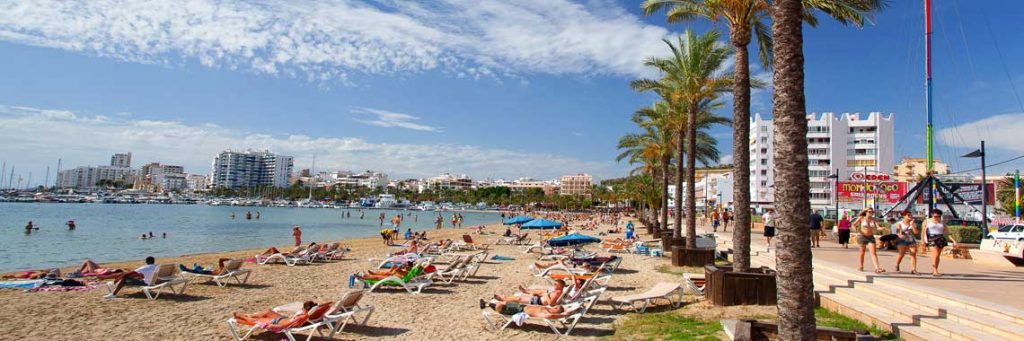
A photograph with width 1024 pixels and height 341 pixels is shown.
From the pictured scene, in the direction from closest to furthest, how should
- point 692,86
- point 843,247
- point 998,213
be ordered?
point 692,86, point 843,247, point 998,213

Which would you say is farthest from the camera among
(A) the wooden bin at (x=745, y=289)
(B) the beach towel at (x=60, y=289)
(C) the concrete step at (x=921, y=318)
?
(B) the beach towel at (x=60, y=289)

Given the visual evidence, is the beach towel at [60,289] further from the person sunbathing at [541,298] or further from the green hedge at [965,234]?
the green hedge at [965,234]

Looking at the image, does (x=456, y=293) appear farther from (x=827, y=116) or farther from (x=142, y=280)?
(x=827, y=116)

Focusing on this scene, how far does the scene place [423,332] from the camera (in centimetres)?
858

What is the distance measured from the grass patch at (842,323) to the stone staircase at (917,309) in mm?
80

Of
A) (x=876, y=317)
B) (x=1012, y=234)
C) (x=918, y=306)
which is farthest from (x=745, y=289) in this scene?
(x=1012, y=234)

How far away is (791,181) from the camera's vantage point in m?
4.65

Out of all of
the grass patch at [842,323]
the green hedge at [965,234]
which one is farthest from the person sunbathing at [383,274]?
the green hedge at [965,234]

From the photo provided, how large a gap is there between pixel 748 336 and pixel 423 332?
4603 mm

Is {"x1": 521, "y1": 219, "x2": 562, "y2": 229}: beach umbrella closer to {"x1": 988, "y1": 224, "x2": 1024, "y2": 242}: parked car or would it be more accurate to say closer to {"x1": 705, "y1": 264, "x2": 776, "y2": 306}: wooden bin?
{"x1": 705, "y1": 264, "x2": 776, "y2": 306}: wooden bin

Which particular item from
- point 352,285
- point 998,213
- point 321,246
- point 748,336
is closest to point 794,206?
point 748,336

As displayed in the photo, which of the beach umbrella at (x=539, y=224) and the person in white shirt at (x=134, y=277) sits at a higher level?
the beach umbrella at (x=539, y=224)

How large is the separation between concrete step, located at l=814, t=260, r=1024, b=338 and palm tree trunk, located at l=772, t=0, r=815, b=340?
315 centimetres

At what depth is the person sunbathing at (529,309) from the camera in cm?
851
